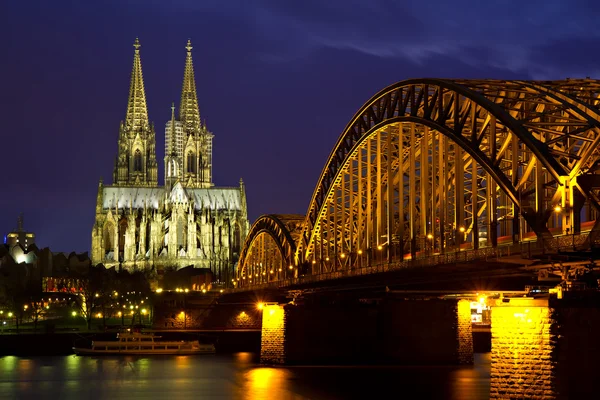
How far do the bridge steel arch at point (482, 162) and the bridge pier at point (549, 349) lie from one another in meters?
3.18

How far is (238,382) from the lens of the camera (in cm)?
8875

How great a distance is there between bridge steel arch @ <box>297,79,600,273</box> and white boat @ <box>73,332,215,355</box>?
42.9 meters

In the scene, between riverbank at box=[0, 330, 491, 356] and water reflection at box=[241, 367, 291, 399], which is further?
riverbank at box=[0, 330, 491, 356]

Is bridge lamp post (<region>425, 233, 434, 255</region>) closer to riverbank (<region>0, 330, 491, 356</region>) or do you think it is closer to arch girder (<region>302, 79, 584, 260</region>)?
arch girder (<region>302, 79, 584, 260</region>)

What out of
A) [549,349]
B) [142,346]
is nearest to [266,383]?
[549,349]

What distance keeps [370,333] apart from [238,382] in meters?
14.1

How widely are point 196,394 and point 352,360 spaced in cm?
2100

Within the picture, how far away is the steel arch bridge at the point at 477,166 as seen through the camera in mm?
50031

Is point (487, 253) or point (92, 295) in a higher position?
point (92, 295)

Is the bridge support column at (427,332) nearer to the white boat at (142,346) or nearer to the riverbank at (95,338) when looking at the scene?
the riverbank at (95,338)

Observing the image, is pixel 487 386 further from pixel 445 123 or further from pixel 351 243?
pixel 445 123

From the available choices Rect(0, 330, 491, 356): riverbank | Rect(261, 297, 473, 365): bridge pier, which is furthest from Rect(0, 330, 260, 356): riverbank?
Rect(261, 297, 473, 365): bridge pier

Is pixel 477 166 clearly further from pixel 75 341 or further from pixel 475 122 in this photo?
pixel 75 341

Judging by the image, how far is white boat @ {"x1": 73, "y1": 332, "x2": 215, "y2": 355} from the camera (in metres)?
135
